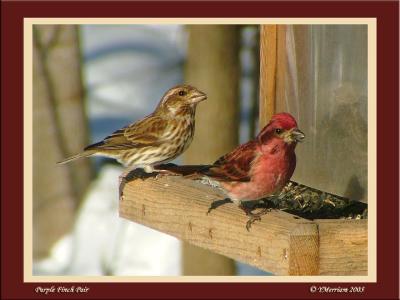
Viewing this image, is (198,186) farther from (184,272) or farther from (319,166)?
(184,272)

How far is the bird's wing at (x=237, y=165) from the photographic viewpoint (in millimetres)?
5223

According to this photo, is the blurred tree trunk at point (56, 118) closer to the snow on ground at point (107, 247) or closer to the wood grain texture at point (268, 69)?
the snow on ground at point (107, 247)

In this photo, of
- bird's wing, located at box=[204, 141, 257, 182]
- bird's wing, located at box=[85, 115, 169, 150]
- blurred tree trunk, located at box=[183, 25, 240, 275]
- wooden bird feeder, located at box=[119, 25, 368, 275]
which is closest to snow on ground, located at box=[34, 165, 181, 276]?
blurred tree trunk, located at box=[183, 25, 240, 275]

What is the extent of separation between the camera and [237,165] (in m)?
5.26

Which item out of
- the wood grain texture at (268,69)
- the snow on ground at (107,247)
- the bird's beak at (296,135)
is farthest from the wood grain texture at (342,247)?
the snow on ground at (107,247)

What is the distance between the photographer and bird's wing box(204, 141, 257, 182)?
206 inches

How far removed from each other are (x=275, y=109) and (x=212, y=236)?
1.47 metres

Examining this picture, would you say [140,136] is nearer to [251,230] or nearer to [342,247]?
[251,230]

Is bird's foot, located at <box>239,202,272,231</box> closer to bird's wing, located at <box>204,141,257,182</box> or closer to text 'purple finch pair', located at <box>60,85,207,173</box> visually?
bird's wing, located at <box>204,141,257,182</box>

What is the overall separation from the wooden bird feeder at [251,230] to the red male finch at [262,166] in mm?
119

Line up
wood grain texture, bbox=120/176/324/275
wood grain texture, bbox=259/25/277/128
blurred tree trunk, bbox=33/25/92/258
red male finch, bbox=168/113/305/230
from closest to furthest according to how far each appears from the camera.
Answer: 1. wood grain texture, bbox=120/176/324/275
2. red male finch, bbox=168/113/305/230
3. wood grain texture, bbox=259/25/277/128
4. blurred tree trunk, bbox=33/25/92/258

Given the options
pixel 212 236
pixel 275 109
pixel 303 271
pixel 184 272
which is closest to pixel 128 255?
pixel 184 272

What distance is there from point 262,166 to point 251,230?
0.44 meters

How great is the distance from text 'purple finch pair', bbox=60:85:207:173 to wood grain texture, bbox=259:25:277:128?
1.44 feet
